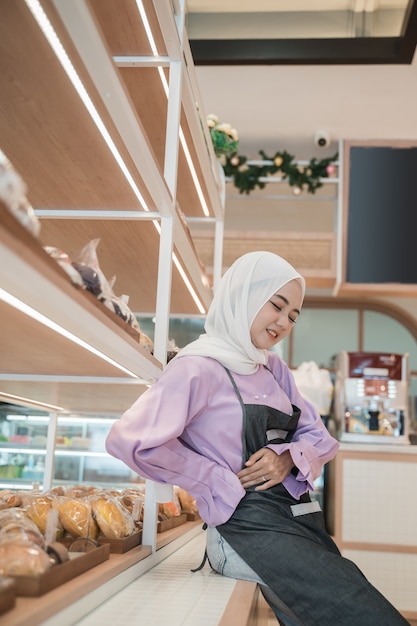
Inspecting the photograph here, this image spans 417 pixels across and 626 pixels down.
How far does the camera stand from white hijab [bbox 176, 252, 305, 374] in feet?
5.58

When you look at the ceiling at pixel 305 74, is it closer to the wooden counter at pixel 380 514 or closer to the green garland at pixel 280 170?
the green garland at pixel 280 170

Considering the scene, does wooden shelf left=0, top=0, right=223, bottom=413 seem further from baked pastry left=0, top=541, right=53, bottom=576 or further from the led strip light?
baked pastry left=0, top=541, right=53, bottom=576

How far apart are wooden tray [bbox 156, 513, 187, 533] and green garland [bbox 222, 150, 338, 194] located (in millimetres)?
3185

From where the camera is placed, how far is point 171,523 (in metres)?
2.10

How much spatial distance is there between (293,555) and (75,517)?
48 cm

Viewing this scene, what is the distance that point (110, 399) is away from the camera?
217 cm

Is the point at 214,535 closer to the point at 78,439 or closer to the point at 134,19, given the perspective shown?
the point at 134,19

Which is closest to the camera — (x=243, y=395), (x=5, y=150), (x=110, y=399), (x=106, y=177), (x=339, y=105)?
(x=5, y=150)

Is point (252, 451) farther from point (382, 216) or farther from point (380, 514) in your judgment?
point (382, 216)

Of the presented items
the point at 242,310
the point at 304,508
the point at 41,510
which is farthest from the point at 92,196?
the point at 304,508

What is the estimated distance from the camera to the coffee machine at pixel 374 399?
428 cm

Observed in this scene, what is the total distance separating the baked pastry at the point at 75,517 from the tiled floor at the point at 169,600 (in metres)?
0.15

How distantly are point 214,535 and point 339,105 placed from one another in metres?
3.70

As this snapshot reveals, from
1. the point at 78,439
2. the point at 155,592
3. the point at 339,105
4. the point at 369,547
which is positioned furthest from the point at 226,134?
the point at 155,592
